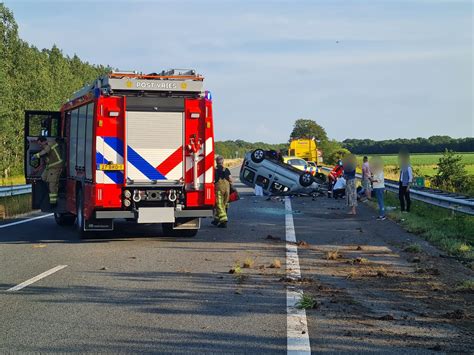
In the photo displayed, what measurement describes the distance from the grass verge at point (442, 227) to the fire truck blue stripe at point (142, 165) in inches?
219

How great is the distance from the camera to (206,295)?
326 inches

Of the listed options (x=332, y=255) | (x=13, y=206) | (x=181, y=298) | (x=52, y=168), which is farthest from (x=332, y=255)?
(x=13, y=206)

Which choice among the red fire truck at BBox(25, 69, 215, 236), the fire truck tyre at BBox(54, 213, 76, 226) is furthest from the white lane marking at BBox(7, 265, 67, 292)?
the fire truck tyre at BBox(54, 213, 76, 226)

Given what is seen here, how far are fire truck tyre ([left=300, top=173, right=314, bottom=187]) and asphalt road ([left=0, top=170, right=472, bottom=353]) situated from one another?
13545 millimetres

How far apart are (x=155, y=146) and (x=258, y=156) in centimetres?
1537

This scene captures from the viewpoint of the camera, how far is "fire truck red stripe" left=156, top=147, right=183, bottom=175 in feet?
44.1

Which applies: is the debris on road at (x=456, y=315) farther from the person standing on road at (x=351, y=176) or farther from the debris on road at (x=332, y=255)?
the person standing on road at (x=351, y=176)

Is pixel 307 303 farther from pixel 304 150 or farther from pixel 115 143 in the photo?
pixel 304 150

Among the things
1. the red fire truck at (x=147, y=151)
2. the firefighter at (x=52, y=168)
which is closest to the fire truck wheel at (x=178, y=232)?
the red fire truck at (x=147, y=151)

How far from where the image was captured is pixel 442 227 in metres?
15.9

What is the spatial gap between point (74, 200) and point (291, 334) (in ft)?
31.1

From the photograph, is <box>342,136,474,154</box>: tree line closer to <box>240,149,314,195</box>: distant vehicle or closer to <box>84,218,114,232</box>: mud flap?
<box>240,149,314,195</box>: distant vehicle

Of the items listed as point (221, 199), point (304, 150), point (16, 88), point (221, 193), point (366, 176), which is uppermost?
point (16, 88)

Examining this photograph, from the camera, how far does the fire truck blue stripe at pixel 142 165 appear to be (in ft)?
43.4
